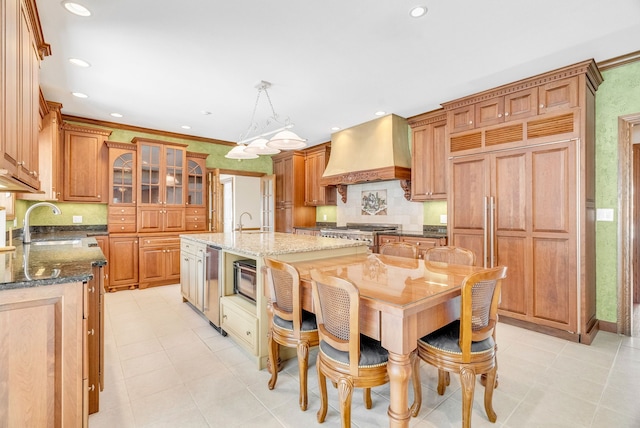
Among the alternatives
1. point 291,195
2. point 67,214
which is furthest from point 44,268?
point 291,195

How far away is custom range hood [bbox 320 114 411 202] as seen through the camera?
4.60 m

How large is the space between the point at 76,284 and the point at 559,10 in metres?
3.50

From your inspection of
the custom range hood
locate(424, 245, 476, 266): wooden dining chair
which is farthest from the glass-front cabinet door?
locate(424, 245, 476, 266): wooden dining chair

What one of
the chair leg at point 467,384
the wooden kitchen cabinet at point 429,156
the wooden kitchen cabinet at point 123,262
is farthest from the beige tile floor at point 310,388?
the wooden kitchen cabinet at point 429,156

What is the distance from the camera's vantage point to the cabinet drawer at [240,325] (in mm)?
2463

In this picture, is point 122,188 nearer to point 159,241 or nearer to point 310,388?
point 159,241

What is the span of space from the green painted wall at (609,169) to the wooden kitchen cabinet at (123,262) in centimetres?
606

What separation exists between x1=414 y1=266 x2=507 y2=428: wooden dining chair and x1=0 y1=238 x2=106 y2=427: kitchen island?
1.77m

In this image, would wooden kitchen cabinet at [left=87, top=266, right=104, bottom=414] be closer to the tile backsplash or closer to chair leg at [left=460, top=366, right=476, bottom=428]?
chair leg at [left=460, top=366, right=476, bottom=428]

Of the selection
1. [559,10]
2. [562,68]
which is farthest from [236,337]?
[562,68]

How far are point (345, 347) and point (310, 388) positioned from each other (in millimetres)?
906

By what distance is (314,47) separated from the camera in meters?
2.71

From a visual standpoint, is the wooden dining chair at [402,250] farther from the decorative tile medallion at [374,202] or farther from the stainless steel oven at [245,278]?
the decorative tile medallion at [374,202]

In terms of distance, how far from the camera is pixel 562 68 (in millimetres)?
2990
